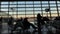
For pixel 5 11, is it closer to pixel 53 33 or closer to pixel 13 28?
pixel 13 28

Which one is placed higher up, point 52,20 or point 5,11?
point 5,11

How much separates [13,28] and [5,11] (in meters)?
1.22

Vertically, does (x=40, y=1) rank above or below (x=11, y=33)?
above

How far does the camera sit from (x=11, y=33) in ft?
15.0

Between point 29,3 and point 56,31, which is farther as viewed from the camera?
point 29,3

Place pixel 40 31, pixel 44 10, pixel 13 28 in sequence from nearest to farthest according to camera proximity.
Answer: pixel 40 31
pixel 13 28
pixel 44 10

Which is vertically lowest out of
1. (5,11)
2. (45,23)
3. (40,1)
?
(45,23)

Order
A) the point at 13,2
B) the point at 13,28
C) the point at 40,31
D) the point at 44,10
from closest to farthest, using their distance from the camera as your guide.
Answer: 1. the point at 40,31
2. the point at 13,28
3. the point at 13,2
4. the point at 44,10

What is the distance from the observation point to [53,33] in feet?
15.0

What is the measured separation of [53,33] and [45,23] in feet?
1.51

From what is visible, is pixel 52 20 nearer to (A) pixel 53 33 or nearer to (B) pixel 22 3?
(A) pixel 53 33

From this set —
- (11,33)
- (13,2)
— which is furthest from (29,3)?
(11,33)

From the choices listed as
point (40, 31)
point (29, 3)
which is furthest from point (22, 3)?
point (40, 31)

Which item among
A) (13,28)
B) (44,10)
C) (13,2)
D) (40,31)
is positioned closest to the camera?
(40,31)
